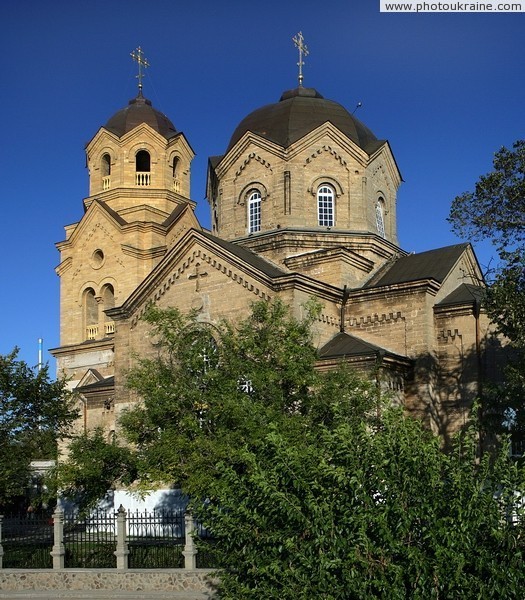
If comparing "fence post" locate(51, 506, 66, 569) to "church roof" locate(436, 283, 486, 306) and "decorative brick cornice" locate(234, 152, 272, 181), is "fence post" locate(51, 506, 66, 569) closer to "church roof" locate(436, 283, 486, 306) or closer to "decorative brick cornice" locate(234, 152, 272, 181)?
"church roof" locate(436, 283, 486, 306)

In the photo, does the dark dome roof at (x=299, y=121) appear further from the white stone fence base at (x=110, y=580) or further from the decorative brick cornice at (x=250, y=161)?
the white stone fence base at (x=110, y=580)

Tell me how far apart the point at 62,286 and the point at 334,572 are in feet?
95.0

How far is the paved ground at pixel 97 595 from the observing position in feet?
53.1

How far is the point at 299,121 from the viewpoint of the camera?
98.8ft

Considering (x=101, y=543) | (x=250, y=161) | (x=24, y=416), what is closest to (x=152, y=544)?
(x=101, y=543)

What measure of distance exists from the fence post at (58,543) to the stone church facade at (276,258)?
8008 millimetres

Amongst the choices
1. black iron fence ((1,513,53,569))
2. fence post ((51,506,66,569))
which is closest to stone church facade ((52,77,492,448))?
black iron fence ((1,513,53,569))

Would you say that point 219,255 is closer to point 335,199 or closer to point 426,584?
point 335,199

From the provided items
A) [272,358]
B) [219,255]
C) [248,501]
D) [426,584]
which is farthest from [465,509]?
[219,255]

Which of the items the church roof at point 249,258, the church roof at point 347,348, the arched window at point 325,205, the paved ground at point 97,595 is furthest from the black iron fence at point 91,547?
the arched window at point 325,205

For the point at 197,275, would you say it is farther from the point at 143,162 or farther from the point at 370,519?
the point at 370,519

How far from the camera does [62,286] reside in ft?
119

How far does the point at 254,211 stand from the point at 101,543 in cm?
1405

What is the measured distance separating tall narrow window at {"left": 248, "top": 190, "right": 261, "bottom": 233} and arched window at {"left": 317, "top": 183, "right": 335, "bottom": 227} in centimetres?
208
